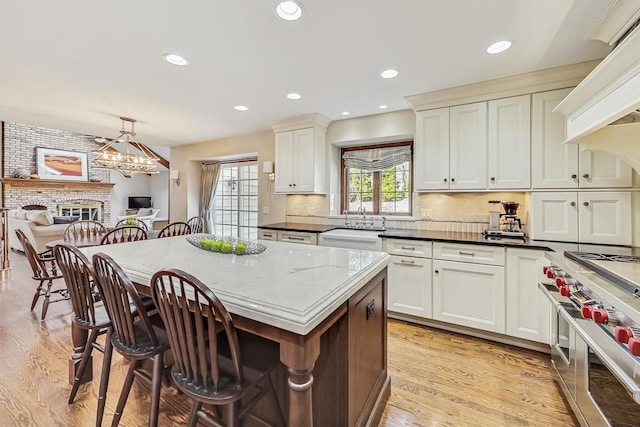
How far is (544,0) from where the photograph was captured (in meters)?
1.59

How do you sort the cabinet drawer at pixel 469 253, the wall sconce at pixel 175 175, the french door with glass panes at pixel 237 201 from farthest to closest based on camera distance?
the wall sconce at pixel 175 175 < the french door with glass panes at pixel 237 201 < the cabinet drawer at pixel 469 253

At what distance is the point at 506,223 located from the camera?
2.77 meters

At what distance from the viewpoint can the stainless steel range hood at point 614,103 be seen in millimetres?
1218

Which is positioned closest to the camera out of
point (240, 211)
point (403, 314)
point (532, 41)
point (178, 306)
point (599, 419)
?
point (178, 306)

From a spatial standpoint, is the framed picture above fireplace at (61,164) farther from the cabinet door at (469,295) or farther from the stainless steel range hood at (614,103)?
the stainless steel range hood at (614,103)

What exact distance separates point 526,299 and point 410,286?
97 cm

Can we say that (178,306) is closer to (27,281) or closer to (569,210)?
(569,210)

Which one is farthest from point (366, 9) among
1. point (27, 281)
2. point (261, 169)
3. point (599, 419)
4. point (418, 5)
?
point (27, 281)

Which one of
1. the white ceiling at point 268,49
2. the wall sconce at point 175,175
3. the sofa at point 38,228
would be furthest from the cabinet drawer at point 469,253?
the sofa at point 38,228

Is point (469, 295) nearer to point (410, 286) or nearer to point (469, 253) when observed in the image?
point (469, 253)

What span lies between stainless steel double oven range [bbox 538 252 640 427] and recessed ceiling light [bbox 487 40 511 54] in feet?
5.21

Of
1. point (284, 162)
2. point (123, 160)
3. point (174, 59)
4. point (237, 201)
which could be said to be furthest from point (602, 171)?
point (123, 160)

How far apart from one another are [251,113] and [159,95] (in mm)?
1064

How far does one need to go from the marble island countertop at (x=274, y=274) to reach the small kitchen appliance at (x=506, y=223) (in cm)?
161
